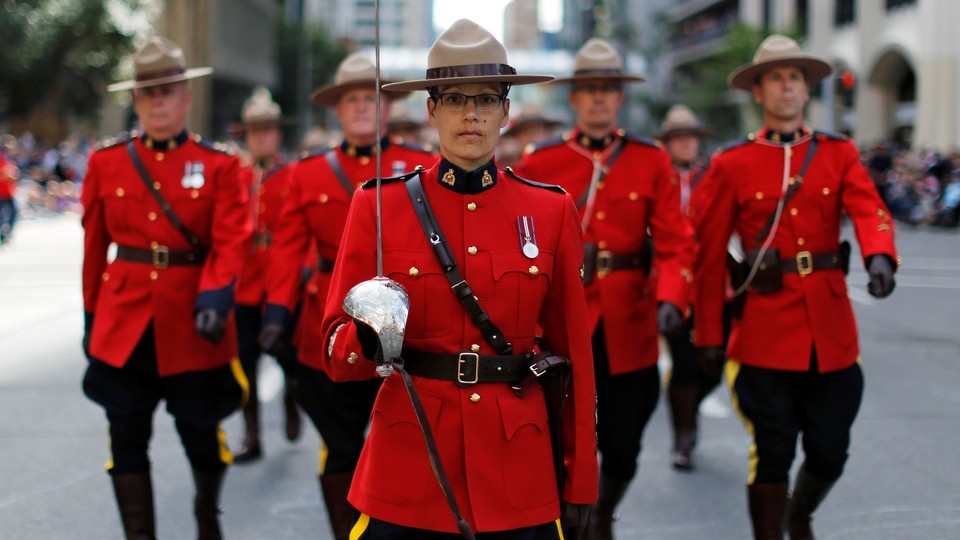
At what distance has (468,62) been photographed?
3.44 metres

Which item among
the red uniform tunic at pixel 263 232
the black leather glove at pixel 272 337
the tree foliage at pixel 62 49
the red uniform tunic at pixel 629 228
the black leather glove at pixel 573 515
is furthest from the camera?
the tree foliage at pixel 62 49

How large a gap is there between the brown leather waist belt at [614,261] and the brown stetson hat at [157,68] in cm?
210

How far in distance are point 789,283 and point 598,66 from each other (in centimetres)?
153

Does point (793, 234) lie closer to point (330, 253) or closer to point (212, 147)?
point (330, 253)

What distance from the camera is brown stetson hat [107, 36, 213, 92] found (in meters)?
5.67

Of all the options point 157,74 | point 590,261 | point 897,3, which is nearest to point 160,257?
point 157,74

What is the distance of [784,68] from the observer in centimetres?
560

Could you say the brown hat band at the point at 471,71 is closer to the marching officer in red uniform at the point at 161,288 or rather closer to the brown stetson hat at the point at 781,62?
the marching officer in red uniform at the point at 161,288

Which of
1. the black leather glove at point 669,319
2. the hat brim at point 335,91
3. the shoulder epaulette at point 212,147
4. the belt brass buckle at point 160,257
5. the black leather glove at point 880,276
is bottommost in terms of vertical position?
the black leather glove at point 669,319

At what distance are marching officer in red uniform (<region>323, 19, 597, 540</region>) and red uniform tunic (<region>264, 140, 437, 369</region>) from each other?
7.30 ft

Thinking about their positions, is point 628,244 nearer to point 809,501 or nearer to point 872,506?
point 809,501

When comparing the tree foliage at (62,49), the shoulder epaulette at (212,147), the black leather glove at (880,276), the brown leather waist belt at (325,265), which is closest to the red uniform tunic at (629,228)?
the black leather glove at (880,276)

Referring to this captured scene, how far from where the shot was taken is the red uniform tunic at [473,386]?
340cm

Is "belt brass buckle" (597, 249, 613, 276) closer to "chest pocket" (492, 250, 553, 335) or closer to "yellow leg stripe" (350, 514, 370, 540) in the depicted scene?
"chest pocket" (492, 250, 553, 335)
